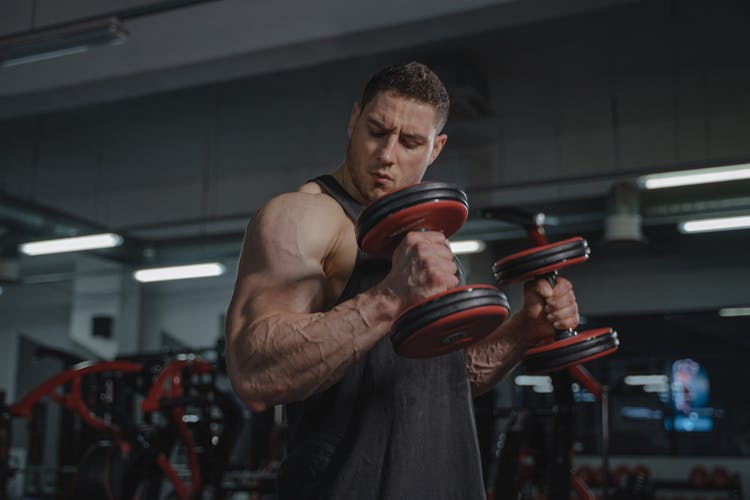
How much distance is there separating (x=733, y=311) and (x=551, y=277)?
7.85 metres

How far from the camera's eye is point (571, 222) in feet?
24.6

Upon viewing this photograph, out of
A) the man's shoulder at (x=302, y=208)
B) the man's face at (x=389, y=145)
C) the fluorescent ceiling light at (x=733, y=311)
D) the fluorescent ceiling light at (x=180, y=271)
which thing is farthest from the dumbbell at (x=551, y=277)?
the fluorescent ceiling light at (x=733, y=311)

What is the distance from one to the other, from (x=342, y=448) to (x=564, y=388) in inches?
90.2

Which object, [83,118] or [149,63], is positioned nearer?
[149,63]

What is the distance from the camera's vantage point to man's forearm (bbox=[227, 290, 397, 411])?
1.05 meters

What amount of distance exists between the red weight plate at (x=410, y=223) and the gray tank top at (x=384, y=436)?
0.32ft

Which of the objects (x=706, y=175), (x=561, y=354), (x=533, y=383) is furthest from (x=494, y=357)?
(x=533, y=383)

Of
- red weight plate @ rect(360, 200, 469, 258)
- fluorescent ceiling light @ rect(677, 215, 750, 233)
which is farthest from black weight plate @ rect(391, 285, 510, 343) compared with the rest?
Result: fluorescent ceiling light @ rect(677, 215, 750, 233)

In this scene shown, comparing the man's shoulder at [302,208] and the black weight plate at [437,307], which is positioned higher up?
the man's shoulder at [302,208]

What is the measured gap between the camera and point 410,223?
1.12 metres

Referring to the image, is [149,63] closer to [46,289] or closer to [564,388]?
[564,388]

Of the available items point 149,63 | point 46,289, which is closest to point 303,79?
point 149,63

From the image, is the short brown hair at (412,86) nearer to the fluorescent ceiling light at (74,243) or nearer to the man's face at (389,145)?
the man's face at (389,145)

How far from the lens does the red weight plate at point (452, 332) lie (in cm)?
103
